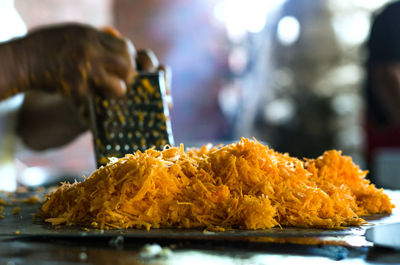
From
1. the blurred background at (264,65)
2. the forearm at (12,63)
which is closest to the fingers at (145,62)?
the forearm at (12,63)

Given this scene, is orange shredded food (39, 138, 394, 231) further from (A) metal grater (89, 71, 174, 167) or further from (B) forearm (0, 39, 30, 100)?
(B) forearm (0, 39, 30, 100)

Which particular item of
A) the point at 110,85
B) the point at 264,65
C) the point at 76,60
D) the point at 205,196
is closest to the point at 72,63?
the point at 76,60

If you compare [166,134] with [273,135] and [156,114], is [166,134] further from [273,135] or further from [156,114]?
[273,135]

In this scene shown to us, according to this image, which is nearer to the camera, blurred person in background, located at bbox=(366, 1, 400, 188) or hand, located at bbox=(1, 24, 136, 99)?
hand, located at bbox=(1, 24, 136, 99)

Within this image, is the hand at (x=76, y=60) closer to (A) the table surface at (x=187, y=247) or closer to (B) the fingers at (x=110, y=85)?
(B) the fingers at (x=110, y=85)

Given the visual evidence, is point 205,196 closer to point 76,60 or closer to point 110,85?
point 110,85

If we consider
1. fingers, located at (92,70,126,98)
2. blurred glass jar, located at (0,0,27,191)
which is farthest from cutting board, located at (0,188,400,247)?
blurred glass jar, located at (0,0,27,191)
